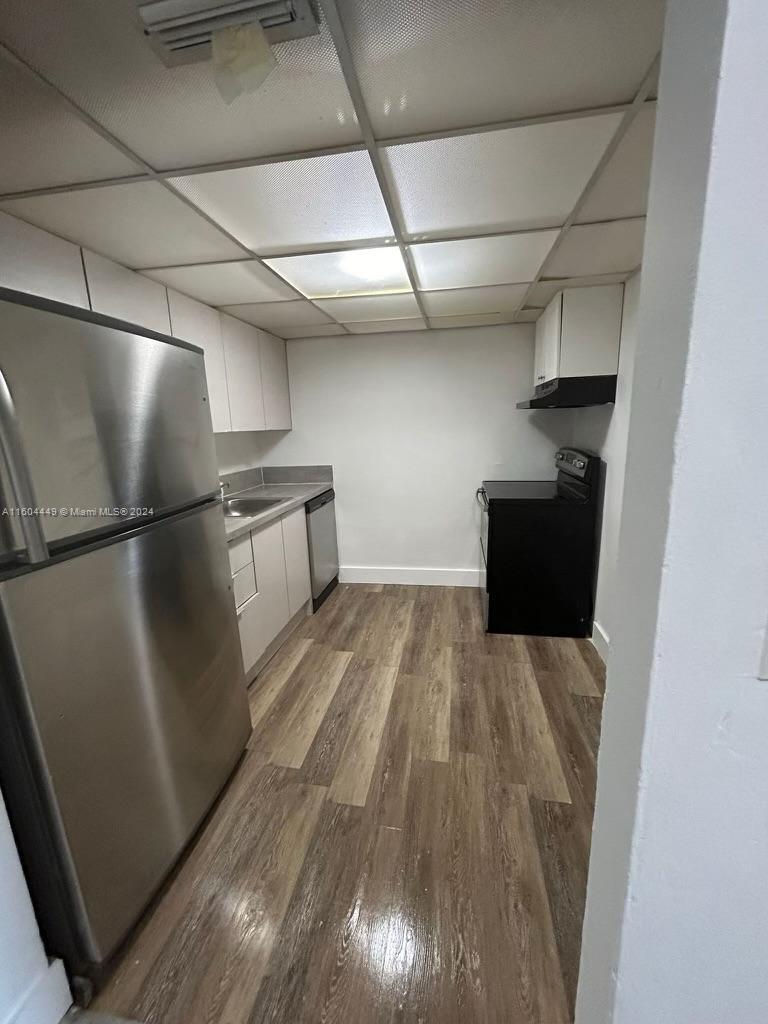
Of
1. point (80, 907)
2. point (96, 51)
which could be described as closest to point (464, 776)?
point (80, 907)

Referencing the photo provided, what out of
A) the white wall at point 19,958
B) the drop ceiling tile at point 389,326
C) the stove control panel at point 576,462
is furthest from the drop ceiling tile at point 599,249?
the white wall at point 19,958

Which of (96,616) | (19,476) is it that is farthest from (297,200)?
(96,616)

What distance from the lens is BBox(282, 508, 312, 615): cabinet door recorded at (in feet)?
9.39

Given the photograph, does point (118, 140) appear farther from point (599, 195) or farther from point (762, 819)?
point (762, 819)

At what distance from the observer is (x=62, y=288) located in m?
1.62

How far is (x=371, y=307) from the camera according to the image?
2645mm

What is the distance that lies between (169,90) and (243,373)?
6.47 ft

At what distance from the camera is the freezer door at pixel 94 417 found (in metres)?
0.92

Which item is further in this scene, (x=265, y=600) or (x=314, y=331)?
(x=314, y=331)

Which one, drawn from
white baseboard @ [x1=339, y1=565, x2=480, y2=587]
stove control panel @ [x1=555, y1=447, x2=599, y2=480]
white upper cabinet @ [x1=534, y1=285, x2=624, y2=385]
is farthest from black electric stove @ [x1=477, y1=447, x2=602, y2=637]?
white baseboard @ [x1=339, y1=565, x2=480, y2=587]

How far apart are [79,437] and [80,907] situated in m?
1.20

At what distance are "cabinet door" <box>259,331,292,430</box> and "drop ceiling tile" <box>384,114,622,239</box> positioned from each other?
1.87m

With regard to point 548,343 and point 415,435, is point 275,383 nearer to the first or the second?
point 415,435

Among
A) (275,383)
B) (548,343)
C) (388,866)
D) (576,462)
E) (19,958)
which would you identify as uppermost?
(548,343)
